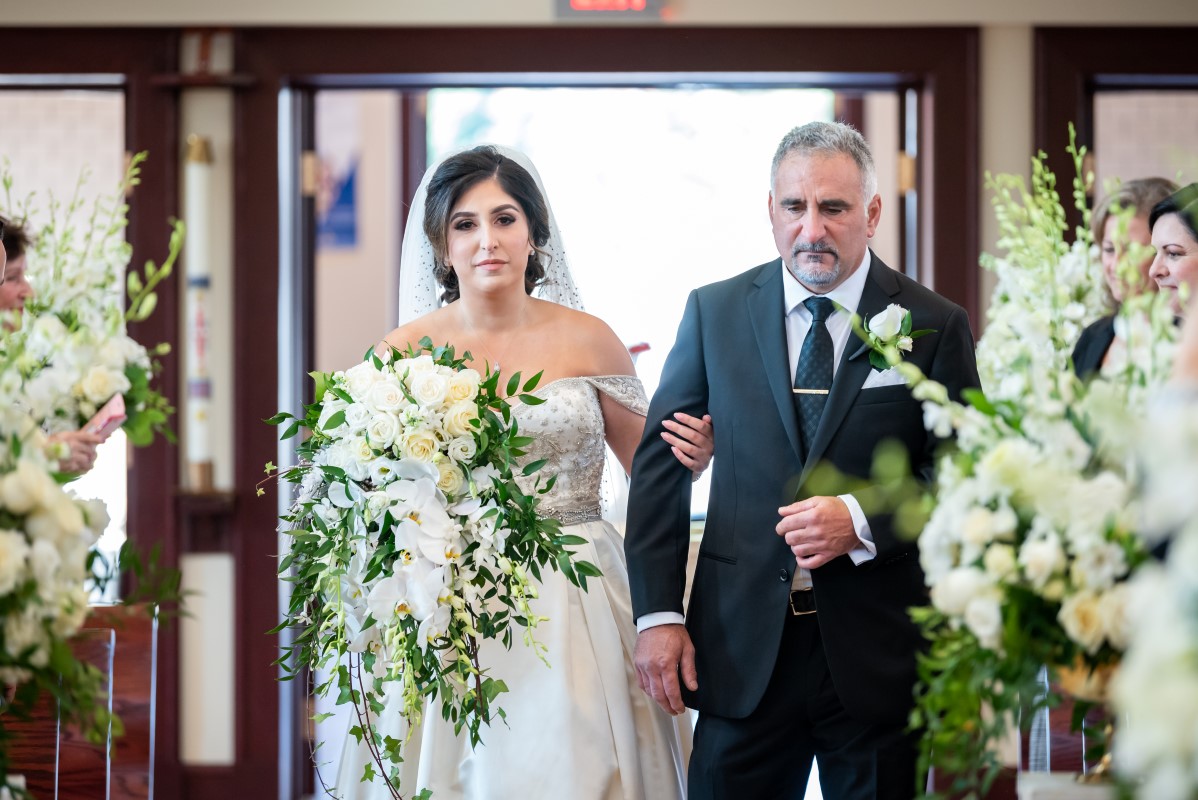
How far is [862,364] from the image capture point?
7.60ft

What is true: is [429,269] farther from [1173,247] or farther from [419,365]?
[1173,247]

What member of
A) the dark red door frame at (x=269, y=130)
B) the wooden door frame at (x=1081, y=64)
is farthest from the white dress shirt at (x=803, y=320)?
the wooden door frame at (x=1081, y=64)

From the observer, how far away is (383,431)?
2279 millimetres

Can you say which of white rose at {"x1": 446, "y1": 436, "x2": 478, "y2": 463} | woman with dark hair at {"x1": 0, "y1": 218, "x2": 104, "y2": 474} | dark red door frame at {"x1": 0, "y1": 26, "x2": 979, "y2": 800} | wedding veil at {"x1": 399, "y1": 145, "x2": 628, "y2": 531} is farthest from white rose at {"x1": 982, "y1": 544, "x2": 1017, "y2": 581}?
dark red door frame at {"x1": 0, "y1": 26, "x2": 979, "y2": 800}

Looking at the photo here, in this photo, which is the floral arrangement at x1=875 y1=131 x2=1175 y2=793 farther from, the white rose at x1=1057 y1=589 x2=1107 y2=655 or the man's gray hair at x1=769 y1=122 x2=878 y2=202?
the man's gray hair at x1=769 y1=122 x2=878 y2=202

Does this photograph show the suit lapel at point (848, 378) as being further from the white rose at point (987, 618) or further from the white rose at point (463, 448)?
the white rose at point (987, 618)

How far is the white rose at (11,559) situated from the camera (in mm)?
1386

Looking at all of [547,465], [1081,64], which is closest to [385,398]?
[547,465]

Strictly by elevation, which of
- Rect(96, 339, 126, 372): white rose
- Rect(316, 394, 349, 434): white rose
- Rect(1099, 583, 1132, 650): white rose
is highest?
Rect(96, 339, 126, 372): white rose

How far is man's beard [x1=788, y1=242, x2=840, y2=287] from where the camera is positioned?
2.34m

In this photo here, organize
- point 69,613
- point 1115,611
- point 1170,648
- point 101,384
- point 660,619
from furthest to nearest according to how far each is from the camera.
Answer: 1. point 660,619
2. point 101,384
3. point 69,613
4. point 1115,611
5. point 1170,648

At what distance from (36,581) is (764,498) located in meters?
1.30

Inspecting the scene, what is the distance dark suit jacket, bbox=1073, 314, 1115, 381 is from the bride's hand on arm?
1.07 metres

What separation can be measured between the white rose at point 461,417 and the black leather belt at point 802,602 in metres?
0.65
